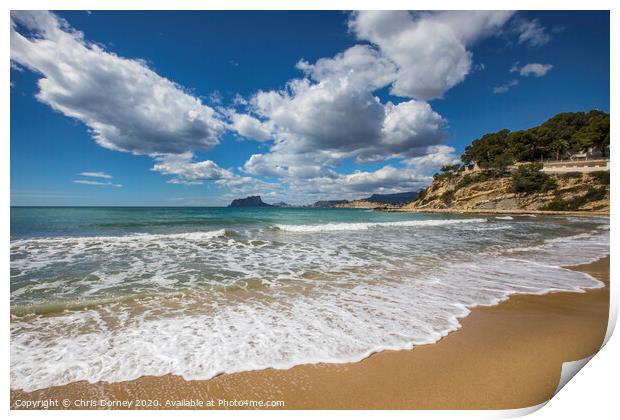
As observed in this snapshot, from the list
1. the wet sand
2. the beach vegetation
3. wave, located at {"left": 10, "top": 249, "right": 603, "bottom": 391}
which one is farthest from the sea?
the beach vegetation

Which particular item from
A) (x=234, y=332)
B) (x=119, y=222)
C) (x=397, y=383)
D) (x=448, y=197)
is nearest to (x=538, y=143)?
(x=448, y=197)

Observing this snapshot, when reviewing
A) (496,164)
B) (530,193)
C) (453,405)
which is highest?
(496,164)

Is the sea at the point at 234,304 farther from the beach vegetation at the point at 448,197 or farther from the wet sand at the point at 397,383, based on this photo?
the beach vegetation at the point at 448,197

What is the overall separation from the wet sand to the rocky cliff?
3775 centimetres

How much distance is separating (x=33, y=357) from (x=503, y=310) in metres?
5.64

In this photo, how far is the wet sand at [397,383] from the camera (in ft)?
6.57

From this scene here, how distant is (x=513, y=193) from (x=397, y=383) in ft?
A: 161

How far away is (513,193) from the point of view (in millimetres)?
39719

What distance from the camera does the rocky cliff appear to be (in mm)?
30391

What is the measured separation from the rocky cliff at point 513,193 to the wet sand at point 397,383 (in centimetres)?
3775

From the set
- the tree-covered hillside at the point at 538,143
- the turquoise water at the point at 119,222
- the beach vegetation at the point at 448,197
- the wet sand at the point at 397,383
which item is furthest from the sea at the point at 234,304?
the tree-covered hillside at the point at 538,143

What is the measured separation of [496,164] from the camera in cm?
4516

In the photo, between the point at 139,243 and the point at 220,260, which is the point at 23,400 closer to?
the point at 220,260

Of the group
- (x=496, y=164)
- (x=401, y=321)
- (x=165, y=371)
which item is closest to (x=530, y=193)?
(x=496, y=164)
